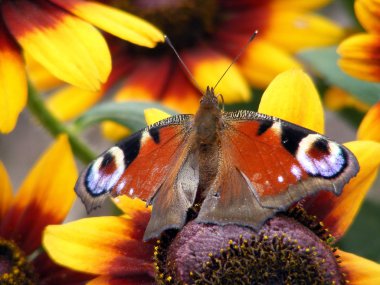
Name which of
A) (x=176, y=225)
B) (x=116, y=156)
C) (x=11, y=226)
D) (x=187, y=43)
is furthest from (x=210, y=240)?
(x=187, y=43)

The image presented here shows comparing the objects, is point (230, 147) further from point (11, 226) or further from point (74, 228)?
point (11, 226)

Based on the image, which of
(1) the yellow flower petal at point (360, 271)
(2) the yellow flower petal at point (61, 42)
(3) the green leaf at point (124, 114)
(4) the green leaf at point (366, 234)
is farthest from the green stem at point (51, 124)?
(1) the yellow flower petal at point (360, 271)

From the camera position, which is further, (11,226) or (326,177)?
(11,226)

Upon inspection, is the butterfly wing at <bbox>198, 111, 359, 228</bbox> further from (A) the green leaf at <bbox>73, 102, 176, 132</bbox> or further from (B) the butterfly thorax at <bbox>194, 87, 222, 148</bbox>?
(A) the green leaf at <bbox>73, 102, 176, 132</bbox>

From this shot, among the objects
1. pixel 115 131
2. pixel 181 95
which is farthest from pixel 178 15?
pixel 115 131

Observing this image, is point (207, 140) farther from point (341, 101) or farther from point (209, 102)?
point (341, 101)

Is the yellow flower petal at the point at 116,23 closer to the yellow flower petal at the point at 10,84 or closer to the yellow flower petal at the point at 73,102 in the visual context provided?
the yellow flower petal at the point at 10,84

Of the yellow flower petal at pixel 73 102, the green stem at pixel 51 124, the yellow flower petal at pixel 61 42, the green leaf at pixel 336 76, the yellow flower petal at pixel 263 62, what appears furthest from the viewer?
the yellow flower petal at pixel 73 102
